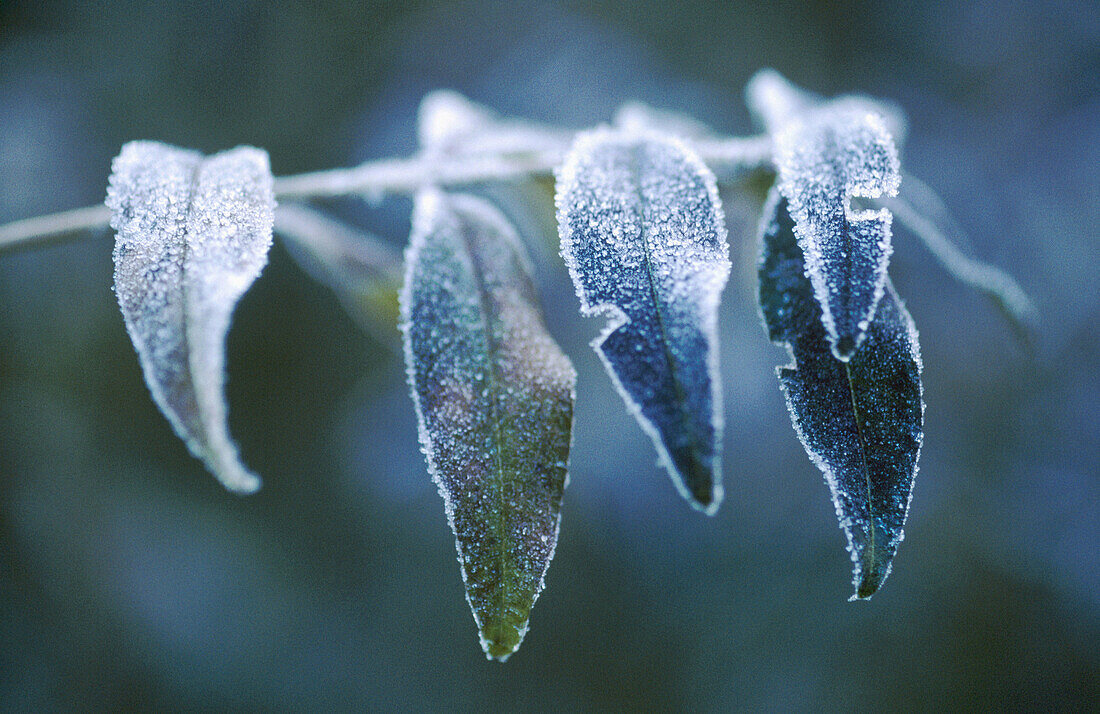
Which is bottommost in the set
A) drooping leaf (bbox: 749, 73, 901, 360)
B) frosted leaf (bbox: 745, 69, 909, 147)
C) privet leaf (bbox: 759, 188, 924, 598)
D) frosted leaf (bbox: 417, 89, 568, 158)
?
privet leaf (bbox: 759, 188, 924, 598)

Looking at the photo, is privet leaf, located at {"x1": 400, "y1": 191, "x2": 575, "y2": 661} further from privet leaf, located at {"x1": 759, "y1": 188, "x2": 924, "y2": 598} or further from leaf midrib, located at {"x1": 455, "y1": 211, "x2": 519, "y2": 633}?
privet leaf, located at {"x1": 759, "y1": 188, "x2": 924, "y2": 598}

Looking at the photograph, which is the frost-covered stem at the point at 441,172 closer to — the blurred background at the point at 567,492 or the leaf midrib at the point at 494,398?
the leaf midrib at the point at 494,398

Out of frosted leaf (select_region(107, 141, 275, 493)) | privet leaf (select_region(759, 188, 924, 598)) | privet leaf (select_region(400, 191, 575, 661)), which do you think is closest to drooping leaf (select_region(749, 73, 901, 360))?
privet leaf (select_region(759, 188, 924, 598))

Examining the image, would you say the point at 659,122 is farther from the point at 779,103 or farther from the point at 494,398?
the point at 494,398

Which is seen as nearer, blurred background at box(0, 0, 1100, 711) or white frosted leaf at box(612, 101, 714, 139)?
white frosted leaf at box(612, 101, 714, 139)

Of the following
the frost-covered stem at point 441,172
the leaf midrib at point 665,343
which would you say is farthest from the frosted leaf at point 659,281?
the frost-covered stem at point 441,172

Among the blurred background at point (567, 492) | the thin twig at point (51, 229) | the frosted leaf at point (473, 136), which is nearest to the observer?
the thin twig at point (51, 229)

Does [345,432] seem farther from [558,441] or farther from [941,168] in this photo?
[941,168]

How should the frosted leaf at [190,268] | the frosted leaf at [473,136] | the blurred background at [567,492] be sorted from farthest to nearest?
the blurred background at [567,492]
the frosted leaf at [473,136]
the frosted leaf at [190,268]

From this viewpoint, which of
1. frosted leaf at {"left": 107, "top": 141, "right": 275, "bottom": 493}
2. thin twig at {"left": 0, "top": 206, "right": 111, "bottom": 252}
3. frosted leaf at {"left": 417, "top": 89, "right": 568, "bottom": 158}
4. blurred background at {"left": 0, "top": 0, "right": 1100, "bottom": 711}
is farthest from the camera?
blurred background at {"left": 0, "top": 0, "right": 1100, "bottom": 711}
